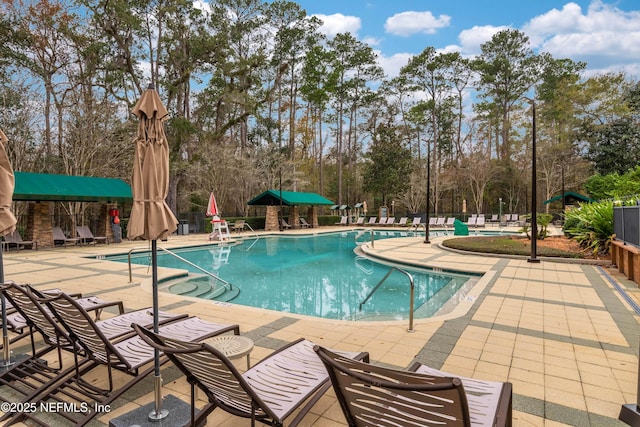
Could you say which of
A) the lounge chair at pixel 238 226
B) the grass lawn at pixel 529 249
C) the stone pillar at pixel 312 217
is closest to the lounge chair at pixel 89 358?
the grass lawn at pixel 529 249

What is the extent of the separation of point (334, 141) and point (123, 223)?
23.9 metres

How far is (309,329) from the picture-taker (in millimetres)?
4434

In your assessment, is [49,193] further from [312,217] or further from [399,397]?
[312,217]

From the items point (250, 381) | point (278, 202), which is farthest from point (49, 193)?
point (250, 381)

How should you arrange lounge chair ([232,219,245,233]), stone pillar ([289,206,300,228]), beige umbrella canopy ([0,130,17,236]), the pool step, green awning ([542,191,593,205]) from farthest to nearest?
stone pillar ([289,206,300,228])
green awning ([542,191,593,205])
lounge chair ([232,219,245,233])
the pool step
beige umbrella canopy ([0,130,17,236])

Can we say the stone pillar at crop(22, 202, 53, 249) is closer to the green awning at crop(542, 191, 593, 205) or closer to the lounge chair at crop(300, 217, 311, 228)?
the lounge chair at crop(300, 217, 311, 228)

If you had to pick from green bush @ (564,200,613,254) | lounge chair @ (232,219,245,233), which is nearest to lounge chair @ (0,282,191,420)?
green bush @ (564,200,613,254)

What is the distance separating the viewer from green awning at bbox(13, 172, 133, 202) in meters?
12.1

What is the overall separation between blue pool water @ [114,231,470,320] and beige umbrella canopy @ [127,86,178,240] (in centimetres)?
426

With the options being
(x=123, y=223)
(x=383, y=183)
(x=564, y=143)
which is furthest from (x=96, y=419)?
(x=564, y=143)

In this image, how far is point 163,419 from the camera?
2.38 metres

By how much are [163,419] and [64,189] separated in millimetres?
13731

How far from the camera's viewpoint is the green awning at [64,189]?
12.1m

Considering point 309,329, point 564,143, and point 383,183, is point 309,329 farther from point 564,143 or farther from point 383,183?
point 564,143
